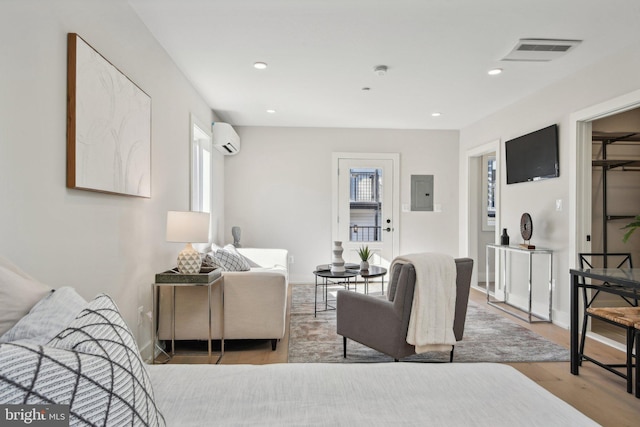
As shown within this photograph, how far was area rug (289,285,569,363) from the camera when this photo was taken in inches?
115

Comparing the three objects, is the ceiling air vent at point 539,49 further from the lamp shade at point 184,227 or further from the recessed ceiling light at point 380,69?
the lamp shade at point 184,227

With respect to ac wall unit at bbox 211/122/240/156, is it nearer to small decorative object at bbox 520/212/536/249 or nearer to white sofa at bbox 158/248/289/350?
white sofa at bbox 158/248/289/350

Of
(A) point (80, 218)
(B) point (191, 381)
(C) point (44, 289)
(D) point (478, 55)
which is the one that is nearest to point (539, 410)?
(B) point (191, 381)

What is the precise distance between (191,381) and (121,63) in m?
2.14

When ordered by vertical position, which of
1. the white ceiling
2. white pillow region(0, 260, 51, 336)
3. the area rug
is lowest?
the area rug

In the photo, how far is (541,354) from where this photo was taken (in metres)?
3.03

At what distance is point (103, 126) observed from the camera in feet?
6.85

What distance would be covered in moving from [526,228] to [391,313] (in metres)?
2.47

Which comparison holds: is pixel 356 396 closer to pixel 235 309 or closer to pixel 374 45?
pixel 235 309

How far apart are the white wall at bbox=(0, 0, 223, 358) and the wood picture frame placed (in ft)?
0.16

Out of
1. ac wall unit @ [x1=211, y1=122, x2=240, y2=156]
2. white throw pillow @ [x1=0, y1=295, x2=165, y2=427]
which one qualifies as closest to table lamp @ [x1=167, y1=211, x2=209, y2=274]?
white throw pillow @ [x1=0, y1=295, x2=165, y2=427]

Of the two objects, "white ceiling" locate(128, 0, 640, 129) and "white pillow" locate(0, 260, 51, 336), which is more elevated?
"white ceiling" locate(128, 0, 640, 129)

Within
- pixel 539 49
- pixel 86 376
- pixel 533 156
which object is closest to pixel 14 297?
pixel 86 376

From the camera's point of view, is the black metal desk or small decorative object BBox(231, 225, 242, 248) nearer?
the black metal desk
